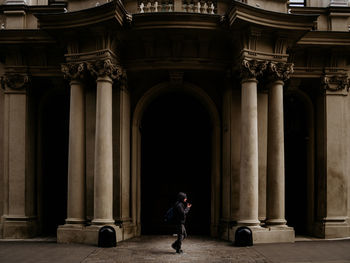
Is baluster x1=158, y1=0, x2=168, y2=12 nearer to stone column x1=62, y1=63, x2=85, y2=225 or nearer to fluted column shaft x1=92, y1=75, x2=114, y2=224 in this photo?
fluted column shaft x1=92, y1=75, x2=114, y2=224

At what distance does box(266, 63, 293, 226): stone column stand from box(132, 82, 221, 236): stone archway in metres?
2.07

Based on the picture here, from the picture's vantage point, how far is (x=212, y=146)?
57.6 ft

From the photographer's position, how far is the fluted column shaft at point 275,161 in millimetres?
15578

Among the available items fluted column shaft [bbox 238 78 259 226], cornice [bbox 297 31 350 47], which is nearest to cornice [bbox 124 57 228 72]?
fluted column shaft [bbox 238 78 259 226]

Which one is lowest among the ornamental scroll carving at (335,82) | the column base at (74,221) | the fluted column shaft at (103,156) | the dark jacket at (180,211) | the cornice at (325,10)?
the column base at (74,221)

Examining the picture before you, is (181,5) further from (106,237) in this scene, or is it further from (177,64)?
(106,237)

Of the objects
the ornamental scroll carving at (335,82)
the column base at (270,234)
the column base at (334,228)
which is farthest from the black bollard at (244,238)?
the ornamental scroll carving at (335,82)

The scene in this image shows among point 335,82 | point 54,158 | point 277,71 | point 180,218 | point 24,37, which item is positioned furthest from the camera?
point 54,158

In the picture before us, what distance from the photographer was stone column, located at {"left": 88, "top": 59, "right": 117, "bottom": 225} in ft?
48.8

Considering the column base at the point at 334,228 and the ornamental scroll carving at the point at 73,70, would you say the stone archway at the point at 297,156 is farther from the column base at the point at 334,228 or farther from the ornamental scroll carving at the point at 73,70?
the ornamental scroll carving at the point at 73,70

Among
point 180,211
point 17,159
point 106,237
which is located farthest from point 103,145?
point 17,159

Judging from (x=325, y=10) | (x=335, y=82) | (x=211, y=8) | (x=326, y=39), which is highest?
(x=325, y=10)

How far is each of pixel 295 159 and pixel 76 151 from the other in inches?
347

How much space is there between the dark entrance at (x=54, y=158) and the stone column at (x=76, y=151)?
2.97 metres
